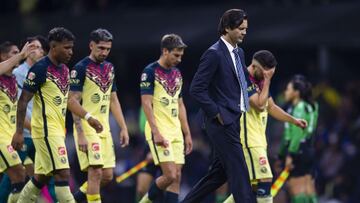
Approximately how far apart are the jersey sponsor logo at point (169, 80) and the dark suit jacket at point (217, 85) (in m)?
2.59

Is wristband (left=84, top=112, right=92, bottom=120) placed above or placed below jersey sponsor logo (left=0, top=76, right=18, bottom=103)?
below

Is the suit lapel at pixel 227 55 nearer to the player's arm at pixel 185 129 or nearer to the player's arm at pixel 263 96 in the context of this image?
the player's arm at pixel 263 96

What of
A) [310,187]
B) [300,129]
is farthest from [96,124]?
[310,187]

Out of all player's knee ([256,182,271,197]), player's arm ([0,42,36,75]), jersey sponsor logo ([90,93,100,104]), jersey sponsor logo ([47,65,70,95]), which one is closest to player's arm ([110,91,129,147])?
jersey sponsor logo ([90,93,100,104])

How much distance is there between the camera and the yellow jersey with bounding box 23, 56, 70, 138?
1573 cm

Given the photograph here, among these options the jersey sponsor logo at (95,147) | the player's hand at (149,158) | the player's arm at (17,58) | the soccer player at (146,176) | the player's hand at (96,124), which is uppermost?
the player's arm at (17,58)

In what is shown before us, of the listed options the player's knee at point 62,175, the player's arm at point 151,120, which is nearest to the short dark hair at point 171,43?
the player's arm at point 151,120

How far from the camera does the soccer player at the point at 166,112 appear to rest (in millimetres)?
17484

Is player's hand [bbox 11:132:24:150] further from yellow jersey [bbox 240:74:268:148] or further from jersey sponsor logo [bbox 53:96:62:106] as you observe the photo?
yellow jersey [bbox 240:74:268:148]

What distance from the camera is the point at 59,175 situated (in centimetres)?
1576

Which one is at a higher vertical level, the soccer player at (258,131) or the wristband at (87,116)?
the wristband at (87,116)

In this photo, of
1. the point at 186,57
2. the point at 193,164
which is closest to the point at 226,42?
the point at 193,164

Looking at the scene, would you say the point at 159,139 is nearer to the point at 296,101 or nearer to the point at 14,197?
the point at 14,197

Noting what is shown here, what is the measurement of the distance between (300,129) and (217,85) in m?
5.03
